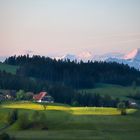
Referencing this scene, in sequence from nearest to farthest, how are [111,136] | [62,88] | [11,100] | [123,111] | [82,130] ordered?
[111,136] < [82,130] < [123,111] < [11,100] < [62,88]

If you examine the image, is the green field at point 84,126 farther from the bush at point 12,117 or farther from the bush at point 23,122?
the bush at point 12,117

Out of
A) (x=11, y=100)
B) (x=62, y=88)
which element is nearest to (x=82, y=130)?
(x=11, y=100)

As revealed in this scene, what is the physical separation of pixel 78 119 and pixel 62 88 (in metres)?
67.8

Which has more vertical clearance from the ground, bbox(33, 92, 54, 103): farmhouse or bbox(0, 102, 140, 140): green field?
bbox(33, 92, 54, 103): farmhouse

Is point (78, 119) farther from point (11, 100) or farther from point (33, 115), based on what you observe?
point (11, 100)

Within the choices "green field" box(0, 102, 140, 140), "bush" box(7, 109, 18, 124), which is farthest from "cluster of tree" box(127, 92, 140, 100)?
"bush" box(7, 109, 18, 124)

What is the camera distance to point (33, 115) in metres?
98.7

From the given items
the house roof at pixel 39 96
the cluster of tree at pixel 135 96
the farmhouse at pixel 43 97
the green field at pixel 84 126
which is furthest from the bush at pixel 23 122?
the cluster of tree at pixel 135 96

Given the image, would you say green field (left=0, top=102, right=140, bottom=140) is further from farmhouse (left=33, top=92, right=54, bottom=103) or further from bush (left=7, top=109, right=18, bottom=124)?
farmhouse (left=33, top=92, right=54, bottom=103)

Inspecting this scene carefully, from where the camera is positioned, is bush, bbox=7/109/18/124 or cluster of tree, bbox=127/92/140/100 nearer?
bush, bbox=7/109/18/124

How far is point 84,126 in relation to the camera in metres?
94.0

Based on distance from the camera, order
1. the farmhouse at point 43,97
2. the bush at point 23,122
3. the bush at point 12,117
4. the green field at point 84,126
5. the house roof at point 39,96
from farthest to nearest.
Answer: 1. the house roof at point 39,96
2. the farmhouse at point 43,97
3. the bush at point 12,117
4. the bush at point 23,122
5. the green field at point 84,126

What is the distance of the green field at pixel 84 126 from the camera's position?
79.6m

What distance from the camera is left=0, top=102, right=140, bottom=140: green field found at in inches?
3135
